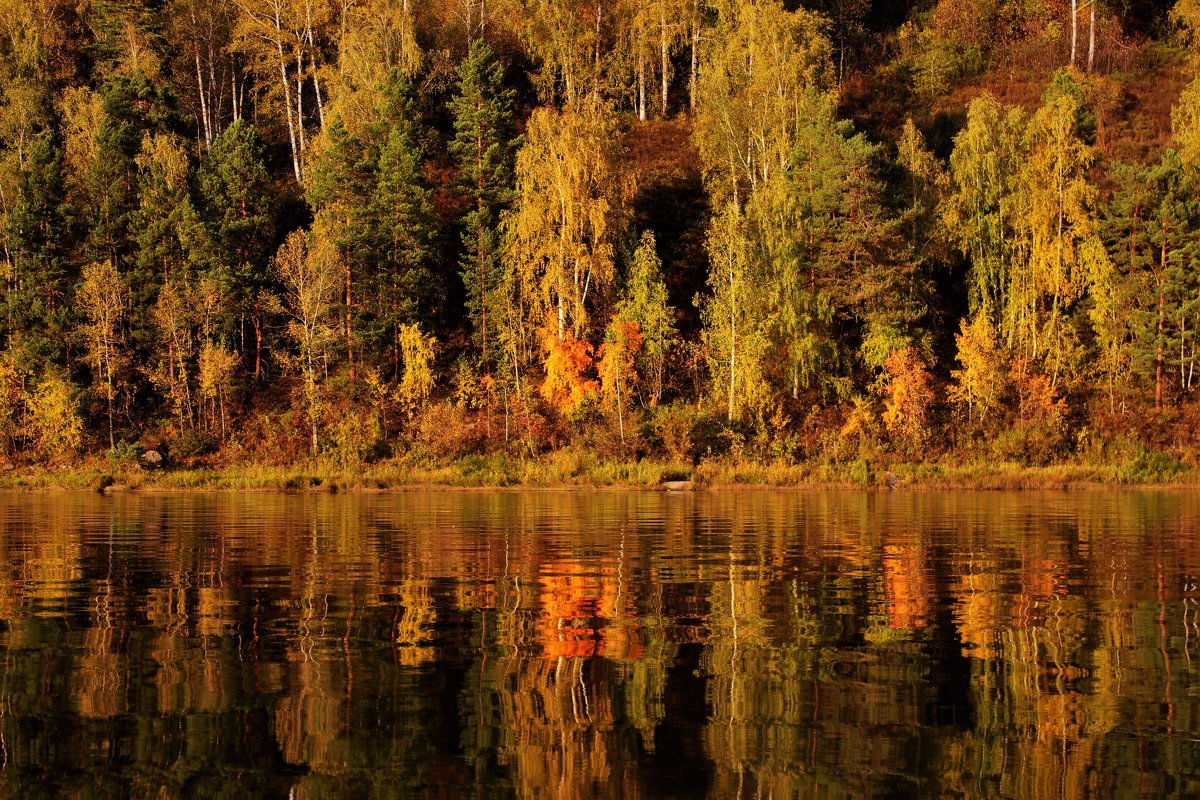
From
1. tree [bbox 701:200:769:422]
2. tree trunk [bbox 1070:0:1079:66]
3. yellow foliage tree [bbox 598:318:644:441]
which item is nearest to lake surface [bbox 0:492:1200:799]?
tree [bbox 701:200:769:422]

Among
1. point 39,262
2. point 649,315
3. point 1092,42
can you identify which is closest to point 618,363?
point 649,315

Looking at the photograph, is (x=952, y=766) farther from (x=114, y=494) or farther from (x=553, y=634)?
(x=114, y=494)

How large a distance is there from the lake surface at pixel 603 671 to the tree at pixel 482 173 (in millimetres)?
44194

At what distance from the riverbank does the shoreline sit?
0.05 meters

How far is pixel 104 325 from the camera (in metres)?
65.5

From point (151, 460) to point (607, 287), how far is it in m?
26.8

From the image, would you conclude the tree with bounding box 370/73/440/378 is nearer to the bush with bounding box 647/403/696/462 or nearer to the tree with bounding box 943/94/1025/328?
the bush with bounding box 647/403/696/462

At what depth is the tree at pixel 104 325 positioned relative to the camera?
65625 millimetres

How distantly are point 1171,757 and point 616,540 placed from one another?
61.3 feet

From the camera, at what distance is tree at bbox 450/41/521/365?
2682 inches

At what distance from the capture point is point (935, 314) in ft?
224

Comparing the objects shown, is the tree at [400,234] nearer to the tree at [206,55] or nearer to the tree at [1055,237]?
the tree at [1055,237]

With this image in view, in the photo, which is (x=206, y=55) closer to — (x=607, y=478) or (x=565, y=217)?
(x=565, y=217)

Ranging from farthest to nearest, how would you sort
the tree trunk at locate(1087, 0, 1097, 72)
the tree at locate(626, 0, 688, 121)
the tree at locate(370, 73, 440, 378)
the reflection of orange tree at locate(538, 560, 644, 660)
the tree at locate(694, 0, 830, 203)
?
the tree trunk at locate(1087, 0, 1097, 72), the tree at locate(626, 0, 688, 121), the tree at locate(694, 0, 830, 203), the tree at locate(370, 73, 440, 378), the reflection of orange tree at locate(538, 560, 644, 660)
